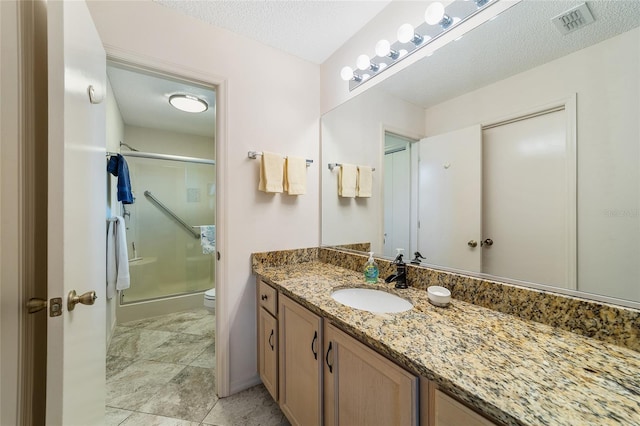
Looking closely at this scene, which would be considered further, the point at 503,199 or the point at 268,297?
the point at 268,297

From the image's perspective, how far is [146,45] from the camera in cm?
132

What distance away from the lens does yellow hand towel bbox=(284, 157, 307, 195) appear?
1688mm

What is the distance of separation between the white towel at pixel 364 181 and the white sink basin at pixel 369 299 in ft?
2.29

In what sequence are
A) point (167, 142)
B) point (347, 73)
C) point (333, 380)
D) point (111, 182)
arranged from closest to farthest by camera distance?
point (333, 380) → point (347, 73) → point (111, 182) → point (167, 142)

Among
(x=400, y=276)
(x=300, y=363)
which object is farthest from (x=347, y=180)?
(x=300, y=363)

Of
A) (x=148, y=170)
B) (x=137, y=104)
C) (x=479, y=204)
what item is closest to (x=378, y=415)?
(x=479, y=204)

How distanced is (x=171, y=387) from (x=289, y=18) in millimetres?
2505

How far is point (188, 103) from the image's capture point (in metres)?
2.39

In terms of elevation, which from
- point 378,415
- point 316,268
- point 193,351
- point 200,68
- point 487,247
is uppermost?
point 200,68

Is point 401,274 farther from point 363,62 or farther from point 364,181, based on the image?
point 363,62

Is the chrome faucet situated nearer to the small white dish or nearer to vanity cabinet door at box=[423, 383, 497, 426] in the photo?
the small white dish

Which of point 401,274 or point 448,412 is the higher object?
point 401,274

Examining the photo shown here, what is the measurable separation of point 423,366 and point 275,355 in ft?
3.27

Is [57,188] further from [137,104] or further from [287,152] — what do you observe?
[137,104]
